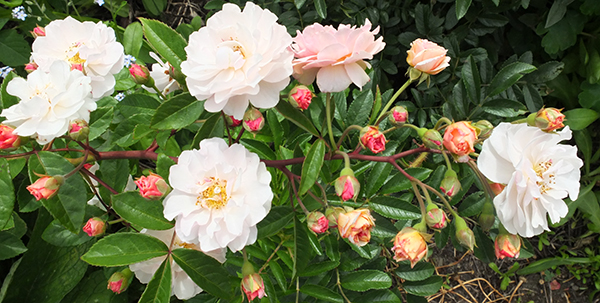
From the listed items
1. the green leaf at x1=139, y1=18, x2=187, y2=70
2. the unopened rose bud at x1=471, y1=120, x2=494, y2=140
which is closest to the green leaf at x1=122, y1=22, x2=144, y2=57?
the green leaf at x1=139, y1=18, x2=187, y2=70

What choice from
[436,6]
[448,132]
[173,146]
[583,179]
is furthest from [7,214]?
[583,179]

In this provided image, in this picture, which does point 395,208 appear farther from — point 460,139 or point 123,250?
point 123,250

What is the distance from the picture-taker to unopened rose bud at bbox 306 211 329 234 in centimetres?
64

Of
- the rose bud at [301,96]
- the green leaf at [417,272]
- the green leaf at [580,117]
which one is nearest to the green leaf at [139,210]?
the rose bud at [301,96]

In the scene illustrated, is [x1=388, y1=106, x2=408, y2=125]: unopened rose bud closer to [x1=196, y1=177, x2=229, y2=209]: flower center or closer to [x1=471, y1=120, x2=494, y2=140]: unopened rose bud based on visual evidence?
[x1=471, y1=120, x2=494, y2=140]: unopened rose bud

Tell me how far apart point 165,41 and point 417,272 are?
754mm

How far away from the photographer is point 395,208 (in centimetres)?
76

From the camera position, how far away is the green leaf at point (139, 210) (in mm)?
619

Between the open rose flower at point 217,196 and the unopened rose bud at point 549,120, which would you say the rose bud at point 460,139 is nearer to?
the unopened rose bud at point 549,120

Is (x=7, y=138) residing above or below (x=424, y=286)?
above

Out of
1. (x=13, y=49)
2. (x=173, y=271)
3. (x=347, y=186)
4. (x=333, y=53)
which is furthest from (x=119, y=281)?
(x=13, y=49)

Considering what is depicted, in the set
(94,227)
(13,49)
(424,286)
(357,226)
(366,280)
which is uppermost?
(357,226)

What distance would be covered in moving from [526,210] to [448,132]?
0.17 m

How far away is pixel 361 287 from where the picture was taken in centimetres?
86
